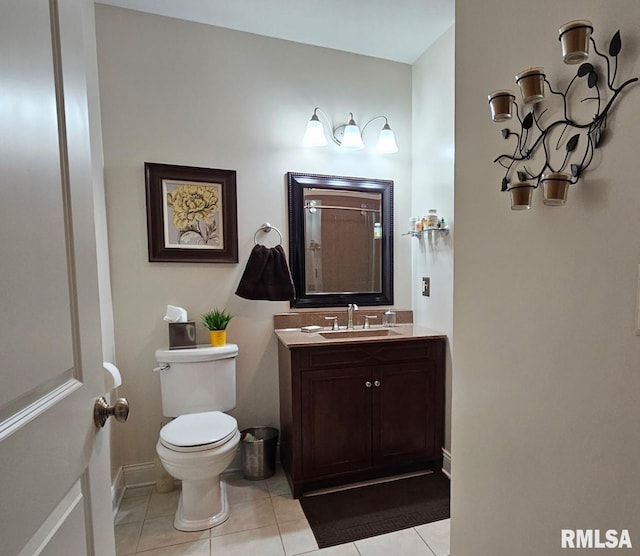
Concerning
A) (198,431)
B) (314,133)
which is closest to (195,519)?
(198,431)

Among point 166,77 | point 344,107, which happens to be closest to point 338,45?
point 344,107

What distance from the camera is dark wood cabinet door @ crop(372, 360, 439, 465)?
6.84 feet

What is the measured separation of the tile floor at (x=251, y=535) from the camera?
160cm

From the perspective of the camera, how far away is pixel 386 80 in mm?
2549

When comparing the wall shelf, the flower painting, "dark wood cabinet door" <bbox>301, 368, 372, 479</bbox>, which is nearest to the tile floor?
"dark wood cabinet door" <bbox>301, 368, 372, 479</bbox>

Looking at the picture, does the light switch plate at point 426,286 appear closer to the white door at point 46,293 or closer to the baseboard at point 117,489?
the white door at point 46,293

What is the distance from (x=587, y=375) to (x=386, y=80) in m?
2.47

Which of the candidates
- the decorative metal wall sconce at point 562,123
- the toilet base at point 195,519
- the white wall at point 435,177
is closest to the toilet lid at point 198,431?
the toilet base at point 195,519

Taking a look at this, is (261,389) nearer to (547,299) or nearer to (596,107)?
(547,299)

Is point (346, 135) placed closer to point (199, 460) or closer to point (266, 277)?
point (266, 277)

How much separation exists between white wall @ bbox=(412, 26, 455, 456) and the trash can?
3.70 ft

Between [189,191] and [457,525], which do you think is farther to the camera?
[189,191]

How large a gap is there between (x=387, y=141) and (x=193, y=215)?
1.44 m

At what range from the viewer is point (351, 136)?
2371mm
